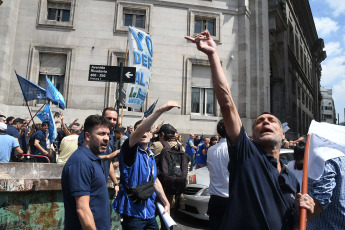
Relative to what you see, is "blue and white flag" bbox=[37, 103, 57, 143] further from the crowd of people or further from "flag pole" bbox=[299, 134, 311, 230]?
"flag pole" bbox=[299, 134, 311, 230]

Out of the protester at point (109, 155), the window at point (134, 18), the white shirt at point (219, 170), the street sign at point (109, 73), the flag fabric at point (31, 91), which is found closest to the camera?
the protester at point (109, 155)

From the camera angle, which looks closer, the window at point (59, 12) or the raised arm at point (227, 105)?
the raised arm at point (227, 105)

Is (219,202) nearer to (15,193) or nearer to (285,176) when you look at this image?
(285,176)

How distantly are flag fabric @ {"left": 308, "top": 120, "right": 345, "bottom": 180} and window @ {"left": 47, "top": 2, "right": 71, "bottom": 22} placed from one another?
636 inches

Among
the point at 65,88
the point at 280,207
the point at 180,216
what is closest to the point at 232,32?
the point at 65,88

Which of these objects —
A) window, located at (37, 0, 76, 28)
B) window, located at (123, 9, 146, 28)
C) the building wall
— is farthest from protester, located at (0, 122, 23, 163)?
window, located at (123, 9, 146, 28)

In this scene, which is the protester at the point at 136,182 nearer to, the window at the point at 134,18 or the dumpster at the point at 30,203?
the dumpster at the point at 30,203

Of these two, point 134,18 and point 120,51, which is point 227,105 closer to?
point 120,51

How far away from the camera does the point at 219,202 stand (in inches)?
133

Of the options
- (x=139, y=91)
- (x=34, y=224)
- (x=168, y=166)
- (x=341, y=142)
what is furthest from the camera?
(x=139, y=91)

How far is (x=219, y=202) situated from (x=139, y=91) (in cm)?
513

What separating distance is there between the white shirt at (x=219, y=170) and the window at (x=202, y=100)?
40.6 feet

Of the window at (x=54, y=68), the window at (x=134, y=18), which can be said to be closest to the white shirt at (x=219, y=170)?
the window at (x=54, y=68)

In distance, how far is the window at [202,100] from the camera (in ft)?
52.6
